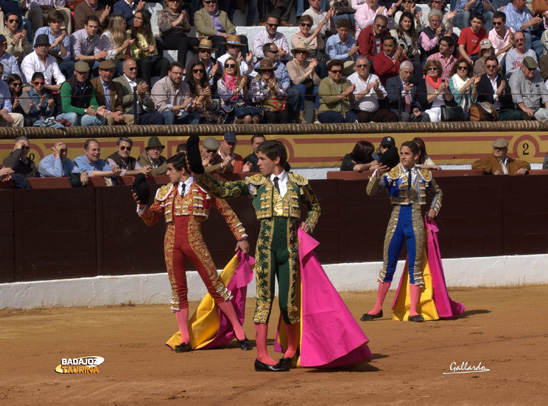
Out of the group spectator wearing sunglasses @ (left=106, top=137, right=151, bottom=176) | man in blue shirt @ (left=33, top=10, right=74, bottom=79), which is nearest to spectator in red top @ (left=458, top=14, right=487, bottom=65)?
man in blue shirt @ (left=33, top=10, right=74, bottom=79)

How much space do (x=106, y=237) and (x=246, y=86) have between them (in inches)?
120

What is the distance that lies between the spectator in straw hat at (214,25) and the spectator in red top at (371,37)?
5.09 ft

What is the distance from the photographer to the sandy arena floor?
575cm

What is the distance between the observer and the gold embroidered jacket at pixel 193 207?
23.8ft

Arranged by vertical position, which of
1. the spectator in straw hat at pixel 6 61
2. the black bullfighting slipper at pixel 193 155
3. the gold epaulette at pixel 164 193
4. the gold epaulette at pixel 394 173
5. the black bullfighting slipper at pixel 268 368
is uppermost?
the spectator in straw hat at pixel 6 61

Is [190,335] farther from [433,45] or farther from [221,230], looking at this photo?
[433,45]

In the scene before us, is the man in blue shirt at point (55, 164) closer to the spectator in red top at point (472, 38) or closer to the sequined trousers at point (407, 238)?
the sequined trousers at point (407, 238)

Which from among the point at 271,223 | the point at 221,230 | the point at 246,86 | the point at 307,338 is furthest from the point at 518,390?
the point at 246,86

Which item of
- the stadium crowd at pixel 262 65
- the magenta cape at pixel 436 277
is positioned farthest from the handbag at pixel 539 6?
the magenta cape at pixel 436 277

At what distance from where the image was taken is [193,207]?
23.9ft

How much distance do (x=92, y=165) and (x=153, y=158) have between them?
2.27 ft

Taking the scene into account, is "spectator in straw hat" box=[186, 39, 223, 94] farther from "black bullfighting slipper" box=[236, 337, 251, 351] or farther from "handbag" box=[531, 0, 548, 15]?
"handbag" box=[531, 0, 548, 15]

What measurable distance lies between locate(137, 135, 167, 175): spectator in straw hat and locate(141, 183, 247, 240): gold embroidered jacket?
3295 millimetres

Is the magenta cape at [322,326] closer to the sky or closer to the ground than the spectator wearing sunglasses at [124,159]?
closer to the ground
